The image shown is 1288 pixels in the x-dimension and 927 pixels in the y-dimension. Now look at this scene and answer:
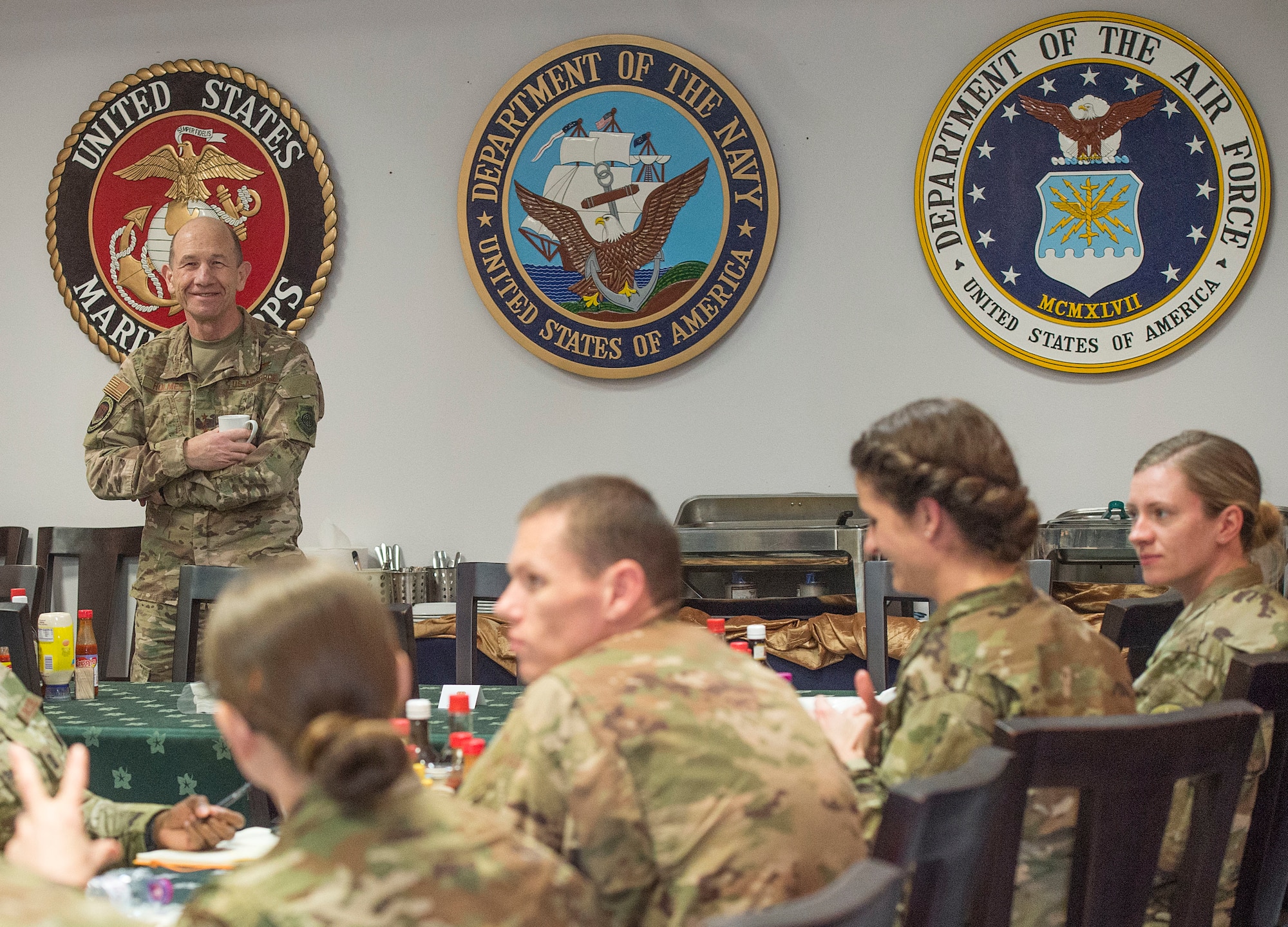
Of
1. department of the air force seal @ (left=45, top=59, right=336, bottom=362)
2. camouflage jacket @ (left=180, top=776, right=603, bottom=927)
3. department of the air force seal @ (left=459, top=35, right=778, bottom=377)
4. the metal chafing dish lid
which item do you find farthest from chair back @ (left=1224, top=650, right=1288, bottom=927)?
department of the air force seal @ (left=45, top=59, right=336, bottom=362)

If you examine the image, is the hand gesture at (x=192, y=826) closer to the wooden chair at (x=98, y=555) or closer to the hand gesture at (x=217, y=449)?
the hand gesture at (x=217, y=449)

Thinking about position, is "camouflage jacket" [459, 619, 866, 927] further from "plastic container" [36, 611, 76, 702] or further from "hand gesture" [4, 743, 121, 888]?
"plastic container" [36, 611, 76, 702]

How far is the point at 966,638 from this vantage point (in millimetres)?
1423

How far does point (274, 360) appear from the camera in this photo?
3.41 metres

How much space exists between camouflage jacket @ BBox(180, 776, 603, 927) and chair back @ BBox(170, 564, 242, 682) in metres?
2.05

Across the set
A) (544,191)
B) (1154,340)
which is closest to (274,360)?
(544,191)

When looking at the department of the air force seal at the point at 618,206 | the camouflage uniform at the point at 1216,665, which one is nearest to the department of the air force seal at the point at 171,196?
the department of the air force seal at the point at 618,206

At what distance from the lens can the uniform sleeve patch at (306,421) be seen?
132 inches

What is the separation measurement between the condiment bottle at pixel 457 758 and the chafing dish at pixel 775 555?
6.46 ft

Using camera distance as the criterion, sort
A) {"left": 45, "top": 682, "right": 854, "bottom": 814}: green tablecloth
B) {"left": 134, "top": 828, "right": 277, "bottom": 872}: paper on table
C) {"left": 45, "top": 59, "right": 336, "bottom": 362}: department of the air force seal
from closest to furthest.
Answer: {"left": 134, "top": 828, "right": 277, "bottom": 872}: paper on table → {"left": 45, "top": 682, "right": 854, "bottom": 814}: green tablecloth → {"left": 45, "top": 59, "right": 336, "bottom": 362}: department of the air force seal

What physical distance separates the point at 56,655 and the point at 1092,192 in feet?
11.6

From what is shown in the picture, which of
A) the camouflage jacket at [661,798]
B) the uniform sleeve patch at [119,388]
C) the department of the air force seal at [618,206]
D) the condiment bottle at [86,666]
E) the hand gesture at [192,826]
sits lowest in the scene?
the condiment bottle at [86,666]

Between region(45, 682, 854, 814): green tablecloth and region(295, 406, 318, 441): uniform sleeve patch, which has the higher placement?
region(295, 406, 318, 441): uniform sleeve patch

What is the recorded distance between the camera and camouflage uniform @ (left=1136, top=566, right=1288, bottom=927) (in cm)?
161
